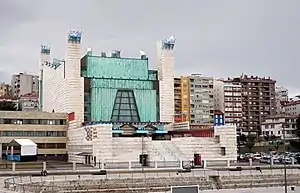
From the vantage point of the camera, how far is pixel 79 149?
7000cm

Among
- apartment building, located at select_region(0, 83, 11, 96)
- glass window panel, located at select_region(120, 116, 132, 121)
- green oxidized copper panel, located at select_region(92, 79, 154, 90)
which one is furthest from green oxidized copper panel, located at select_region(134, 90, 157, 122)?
apartment building, located at select_region(0, 83, 11, 96)

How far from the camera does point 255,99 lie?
13975 cm

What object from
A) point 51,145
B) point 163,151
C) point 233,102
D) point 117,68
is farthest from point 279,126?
point 51,145

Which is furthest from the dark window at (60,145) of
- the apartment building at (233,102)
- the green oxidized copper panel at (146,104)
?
the apartment building at (233,102)

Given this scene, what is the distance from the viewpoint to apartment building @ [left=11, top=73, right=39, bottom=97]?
17538 cm

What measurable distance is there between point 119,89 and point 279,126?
186 feet

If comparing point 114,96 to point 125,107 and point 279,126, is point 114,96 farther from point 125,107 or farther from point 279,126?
point 279,126

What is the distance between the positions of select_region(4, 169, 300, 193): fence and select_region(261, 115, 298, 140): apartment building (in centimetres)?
7178

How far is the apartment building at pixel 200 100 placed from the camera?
129875 millimetres

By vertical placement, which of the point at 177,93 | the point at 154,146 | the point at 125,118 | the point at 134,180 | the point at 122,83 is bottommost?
the point at 134,180

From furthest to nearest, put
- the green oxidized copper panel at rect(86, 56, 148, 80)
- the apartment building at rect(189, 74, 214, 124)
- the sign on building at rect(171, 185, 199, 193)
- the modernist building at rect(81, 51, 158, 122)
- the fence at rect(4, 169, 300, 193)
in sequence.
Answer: the apartment building at rect(189, 74, 214, 124)
the green oxidized copper panel at rect(86, 56, 148, 80)
the modernist building at rect(81, 51, 158, 122)
the fence at rect(4, 169, 300, 193)
the sign on building at rect(171, 185, 199, 193)

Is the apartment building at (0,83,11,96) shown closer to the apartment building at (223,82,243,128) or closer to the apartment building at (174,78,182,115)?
the apartment building at (174,78,182,115)

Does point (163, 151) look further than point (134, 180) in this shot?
Yes

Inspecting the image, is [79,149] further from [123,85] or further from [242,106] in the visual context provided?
[242,106]
